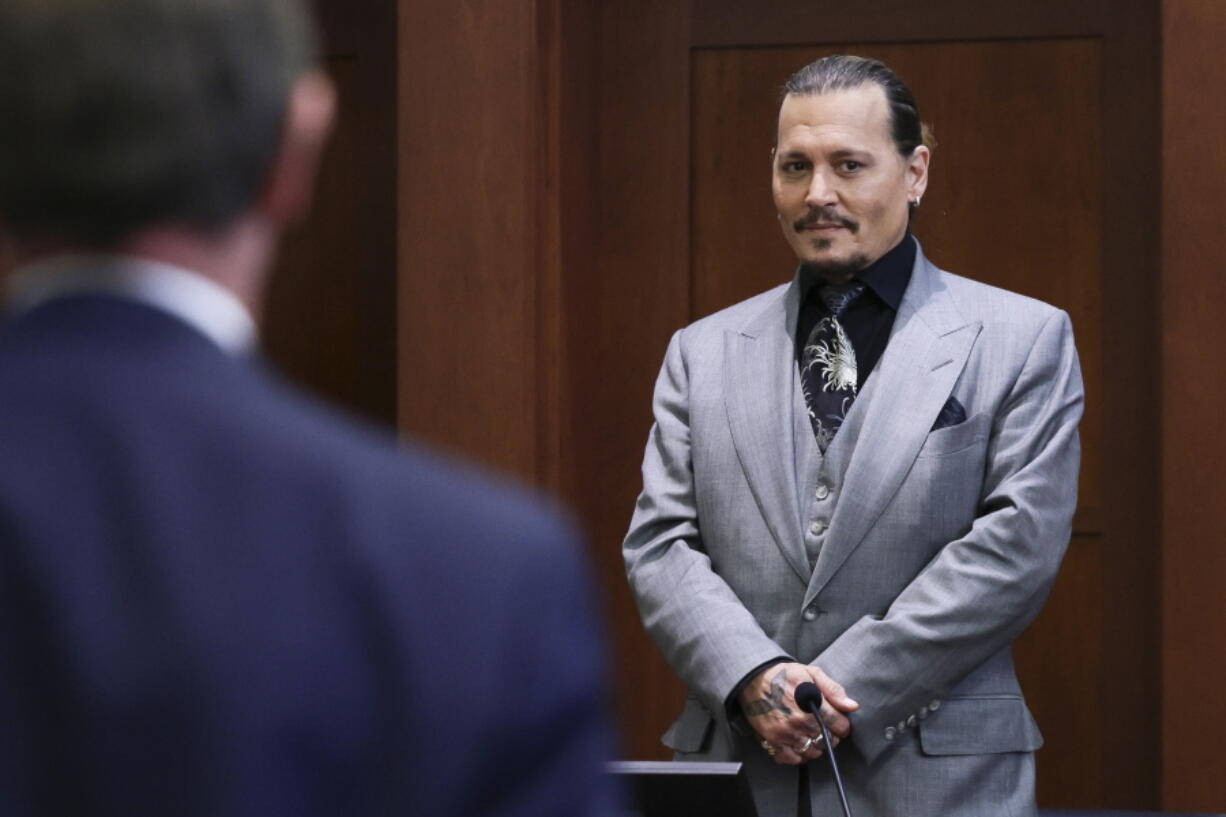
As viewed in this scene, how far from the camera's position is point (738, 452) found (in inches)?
92.4

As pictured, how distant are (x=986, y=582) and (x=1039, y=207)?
1388mm

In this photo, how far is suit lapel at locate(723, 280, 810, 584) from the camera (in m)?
2.29

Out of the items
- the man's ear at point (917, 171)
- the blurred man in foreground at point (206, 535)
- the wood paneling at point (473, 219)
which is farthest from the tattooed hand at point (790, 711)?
the blurred man in foreground at point (206, 535)

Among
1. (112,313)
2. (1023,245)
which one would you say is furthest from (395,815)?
(1023,245)

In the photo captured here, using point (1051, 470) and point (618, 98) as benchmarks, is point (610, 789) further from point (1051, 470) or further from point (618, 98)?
point (618, 98)

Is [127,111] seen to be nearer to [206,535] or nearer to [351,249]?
[206,535]

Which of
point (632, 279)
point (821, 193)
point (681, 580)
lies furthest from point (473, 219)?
point (681, 580)

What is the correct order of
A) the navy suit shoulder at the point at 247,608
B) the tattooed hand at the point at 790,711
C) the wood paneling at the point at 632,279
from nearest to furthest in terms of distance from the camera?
the navy suit shoulder at the point at 247,608 → the tattooed hand at the point at 790,711 → the wood paneling at the point at 632,279

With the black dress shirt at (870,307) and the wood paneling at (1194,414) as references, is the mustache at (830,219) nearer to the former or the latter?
the black dress shirt at (870,307)

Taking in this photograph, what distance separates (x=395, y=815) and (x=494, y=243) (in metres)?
2.65

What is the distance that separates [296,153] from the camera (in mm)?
712

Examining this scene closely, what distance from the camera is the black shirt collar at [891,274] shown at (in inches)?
94.7

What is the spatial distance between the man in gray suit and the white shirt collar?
156 centimetres

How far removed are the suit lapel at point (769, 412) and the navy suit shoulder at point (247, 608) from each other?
1.62m
